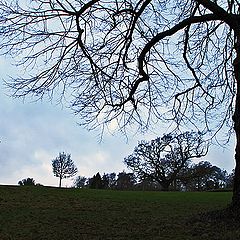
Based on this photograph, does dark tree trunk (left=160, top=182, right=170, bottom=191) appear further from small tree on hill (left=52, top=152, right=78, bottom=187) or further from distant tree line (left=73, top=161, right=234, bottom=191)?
small tree on hill (left=52, top=152, right=78, bottom=187)

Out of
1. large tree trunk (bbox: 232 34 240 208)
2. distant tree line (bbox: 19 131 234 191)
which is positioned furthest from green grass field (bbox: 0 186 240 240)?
distant tree line (bbox: 19 131 234 191)

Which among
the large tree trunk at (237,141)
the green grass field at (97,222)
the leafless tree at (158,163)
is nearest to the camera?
the green grass field at (97,222)

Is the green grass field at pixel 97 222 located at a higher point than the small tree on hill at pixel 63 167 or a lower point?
lower

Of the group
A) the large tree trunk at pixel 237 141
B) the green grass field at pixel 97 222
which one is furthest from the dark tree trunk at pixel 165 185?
the large tree trunk at pixel 237 141

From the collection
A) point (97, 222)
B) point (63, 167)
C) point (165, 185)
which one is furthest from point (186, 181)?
point (97, 222)

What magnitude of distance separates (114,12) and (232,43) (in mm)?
3610

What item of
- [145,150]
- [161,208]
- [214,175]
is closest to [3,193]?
[161,208]

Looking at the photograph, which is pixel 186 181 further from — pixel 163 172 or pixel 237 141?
pixel 237 141

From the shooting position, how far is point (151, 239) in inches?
298

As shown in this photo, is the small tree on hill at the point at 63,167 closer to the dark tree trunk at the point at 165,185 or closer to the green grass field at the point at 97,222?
the dark tree trunk at the point at 165,185

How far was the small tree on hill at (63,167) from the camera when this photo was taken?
49.0 metres

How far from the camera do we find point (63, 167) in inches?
1953

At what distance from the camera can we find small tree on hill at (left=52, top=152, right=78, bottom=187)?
161 feet

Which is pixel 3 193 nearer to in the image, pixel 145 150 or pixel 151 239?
pixel 151 239
